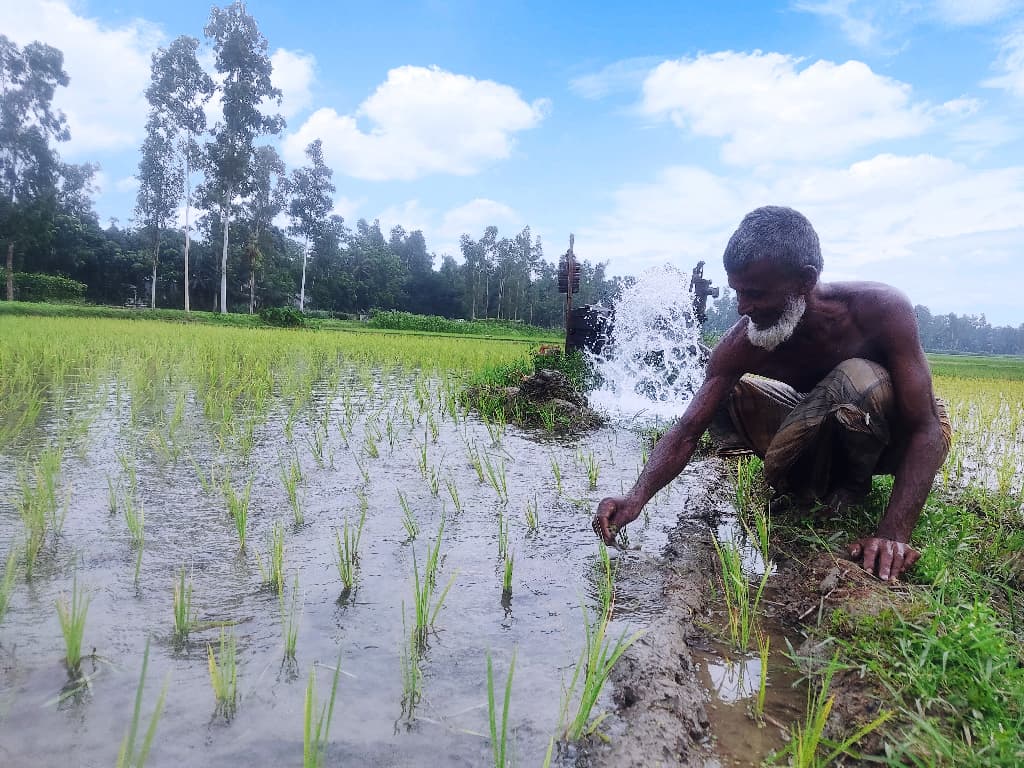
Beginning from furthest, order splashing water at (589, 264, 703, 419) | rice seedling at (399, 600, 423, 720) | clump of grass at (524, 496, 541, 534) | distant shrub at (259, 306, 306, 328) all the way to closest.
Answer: distant shrub at (259, 306, 306, 328), splashing water at (589, 264, 703, 419), clump of grass at (524, 496, 541, 534), rice seedling at (399, 600, 423, 720)

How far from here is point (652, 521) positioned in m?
2.60

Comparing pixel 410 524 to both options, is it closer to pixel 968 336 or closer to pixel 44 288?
pixel 44 288

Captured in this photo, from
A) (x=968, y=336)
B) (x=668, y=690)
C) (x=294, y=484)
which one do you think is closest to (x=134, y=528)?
(x=294, y=484)

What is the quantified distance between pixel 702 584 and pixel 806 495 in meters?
0.90

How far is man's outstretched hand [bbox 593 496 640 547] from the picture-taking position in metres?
1.95

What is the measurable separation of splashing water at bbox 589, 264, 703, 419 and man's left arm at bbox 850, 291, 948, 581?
15.7 ft

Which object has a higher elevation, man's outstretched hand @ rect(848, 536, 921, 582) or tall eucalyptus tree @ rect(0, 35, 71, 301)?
tall eucalyptus tree @ rect(0, 35, 71, 301)

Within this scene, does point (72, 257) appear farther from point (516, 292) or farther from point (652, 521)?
point (652, 521)

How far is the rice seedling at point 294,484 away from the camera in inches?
94.1

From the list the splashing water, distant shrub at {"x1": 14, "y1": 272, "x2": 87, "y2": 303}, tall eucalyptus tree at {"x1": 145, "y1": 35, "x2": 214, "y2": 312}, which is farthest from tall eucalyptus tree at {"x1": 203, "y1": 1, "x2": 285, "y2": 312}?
the splashing water

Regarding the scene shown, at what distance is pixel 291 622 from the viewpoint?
145 centimetres

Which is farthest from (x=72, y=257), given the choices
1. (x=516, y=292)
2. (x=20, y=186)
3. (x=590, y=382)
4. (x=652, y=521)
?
(x=652, y=521)

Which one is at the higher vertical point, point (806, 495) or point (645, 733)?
point (806, 495)

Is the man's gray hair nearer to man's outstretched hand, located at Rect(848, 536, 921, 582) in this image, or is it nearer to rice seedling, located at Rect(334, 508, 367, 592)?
man's outstretched hand, located at Rect(848, 536, 921, 582)
